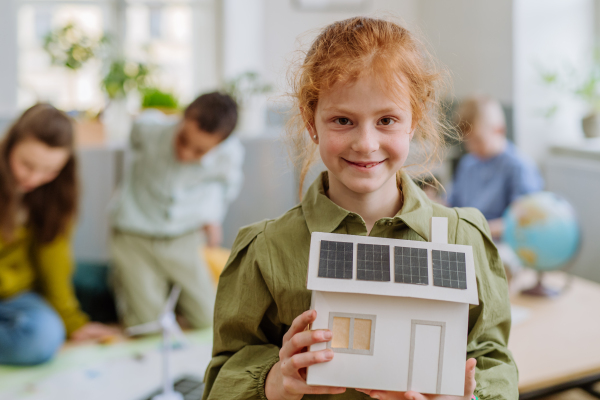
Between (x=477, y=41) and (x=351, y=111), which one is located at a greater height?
(x=477, y=41)

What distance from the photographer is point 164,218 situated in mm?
2449

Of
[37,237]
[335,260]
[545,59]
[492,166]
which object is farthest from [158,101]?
[335,260]

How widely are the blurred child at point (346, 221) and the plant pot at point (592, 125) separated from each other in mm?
2557

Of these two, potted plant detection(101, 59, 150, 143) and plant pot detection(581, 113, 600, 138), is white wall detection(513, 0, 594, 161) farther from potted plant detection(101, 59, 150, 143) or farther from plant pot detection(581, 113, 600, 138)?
potted plant detection(101, 59, 150, 143)

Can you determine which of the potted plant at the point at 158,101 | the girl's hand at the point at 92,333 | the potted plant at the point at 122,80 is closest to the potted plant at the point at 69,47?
the potted plant at the point at 122,80

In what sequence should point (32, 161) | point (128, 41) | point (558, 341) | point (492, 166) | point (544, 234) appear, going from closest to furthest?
point (558, 341), point (544, 234), point (32, 161), point (492, 166), point (128, 41)

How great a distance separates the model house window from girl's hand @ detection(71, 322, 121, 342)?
6.09 feet

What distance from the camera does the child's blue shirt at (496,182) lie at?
2.40 metres

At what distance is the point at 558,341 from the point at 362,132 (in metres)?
0.97

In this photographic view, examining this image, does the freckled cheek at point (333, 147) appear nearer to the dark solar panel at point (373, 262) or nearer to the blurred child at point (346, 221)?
the blurred child at point (346, 221)

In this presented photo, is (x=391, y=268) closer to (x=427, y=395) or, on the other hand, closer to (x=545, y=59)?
(x=427, y=395)

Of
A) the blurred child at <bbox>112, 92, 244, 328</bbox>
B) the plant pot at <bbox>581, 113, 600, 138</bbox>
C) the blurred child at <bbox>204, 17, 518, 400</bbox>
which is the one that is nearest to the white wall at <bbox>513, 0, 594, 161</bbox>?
the plant pot at <bbox>581, 113, 600, 138</bbox>

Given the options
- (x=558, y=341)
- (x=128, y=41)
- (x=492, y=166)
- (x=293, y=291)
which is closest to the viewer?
(x=293, y=291)

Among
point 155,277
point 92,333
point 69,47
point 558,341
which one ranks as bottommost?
point 92,333
